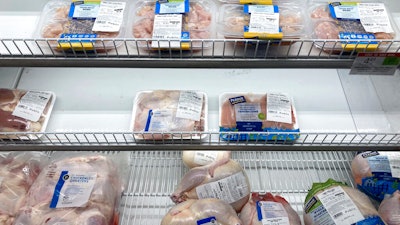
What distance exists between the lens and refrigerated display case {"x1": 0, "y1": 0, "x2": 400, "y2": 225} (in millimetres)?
958

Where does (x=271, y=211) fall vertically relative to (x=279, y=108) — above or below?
below

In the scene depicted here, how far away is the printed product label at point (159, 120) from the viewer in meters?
1.28

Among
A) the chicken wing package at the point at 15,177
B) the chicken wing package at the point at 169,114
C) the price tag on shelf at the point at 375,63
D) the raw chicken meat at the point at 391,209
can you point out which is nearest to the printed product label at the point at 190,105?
the chicken wing package at the point at 169,114

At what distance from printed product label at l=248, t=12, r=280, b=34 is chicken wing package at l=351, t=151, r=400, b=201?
0.97 metres

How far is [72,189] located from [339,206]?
1086 millimetres

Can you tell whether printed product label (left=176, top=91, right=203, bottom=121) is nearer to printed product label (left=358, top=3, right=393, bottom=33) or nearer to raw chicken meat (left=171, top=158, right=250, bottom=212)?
raw chicken meat (left=171, top=158, right=250, bottom=212)

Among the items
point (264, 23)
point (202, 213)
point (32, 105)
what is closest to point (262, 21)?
point (264, 23)

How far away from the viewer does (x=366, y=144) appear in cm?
121

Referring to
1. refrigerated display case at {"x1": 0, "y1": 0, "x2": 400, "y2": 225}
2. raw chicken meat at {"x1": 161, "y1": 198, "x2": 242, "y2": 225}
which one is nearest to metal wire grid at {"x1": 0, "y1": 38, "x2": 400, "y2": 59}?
refrigerated display case at {"x1": 0, "y1": 0, "x2": 400, "y2": 225}

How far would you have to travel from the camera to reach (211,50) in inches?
38.2

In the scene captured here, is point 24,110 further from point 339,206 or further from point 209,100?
point 339,206

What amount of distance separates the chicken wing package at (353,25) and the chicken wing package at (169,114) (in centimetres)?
53

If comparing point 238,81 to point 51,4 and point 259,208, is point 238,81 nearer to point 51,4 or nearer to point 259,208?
point 259,208

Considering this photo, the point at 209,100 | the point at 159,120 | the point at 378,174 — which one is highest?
the point at 209,100
